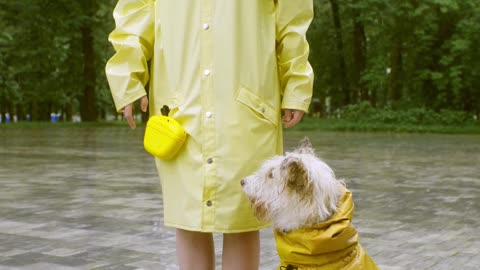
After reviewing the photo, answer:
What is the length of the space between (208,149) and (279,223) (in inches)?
18.0

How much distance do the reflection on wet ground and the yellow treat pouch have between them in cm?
219

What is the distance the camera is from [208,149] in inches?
130

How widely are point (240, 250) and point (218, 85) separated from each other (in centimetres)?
81

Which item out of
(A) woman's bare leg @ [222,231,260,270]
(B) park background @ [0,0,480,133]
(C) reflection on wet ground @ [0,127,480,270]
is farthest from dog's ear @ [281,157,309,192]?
(B) park background @ [0,0,480,133]

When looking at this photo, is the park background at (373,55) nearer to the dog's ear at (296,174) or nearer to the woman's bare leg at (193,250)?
the woman's bare leg at (193,250)

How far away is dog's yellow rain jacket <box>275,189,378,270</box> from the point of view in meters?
3.09

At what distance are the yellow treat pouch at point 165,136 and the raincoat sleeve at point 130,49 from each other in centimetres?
19

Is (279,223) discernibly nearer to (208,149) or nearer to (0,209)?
(208,149)

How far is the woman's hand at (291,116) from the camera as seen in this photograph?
11.4ft

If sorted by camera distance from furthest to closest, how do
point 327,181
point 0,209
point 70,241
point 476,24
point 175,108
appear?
point 476,24
point 0,209
point 70,241
point 175,108
point 327,181

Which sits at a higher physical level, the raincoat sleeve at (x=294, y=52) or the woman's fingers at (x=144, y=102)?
the raincoat sleeve at (x=294, y=52)

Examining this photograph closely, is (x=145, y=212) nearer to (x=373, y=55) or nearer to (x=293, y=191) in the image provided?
(x=293, y=191)

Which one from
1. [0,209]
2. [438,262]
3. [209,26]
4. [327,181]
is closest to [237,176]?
[327,181]

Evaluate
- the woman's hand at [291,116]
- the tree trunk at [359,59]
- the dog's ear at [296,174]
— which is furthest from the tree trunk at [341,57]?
the dog's ear at [296,174]
